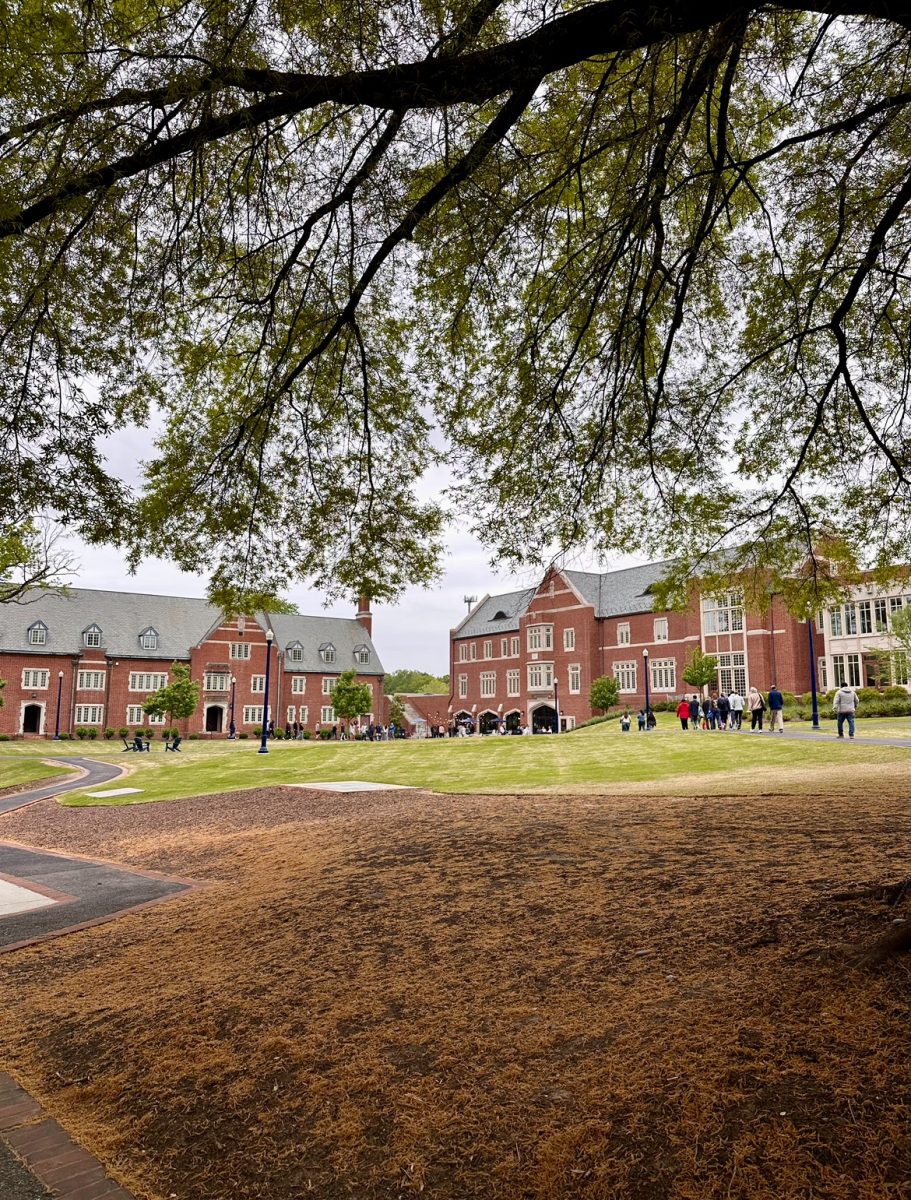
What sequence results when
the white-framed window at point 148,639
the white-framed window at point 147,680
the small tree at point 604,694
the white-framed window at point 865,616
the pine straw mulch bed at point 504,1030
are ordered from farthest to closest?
1. the white-framed window at point 148,639
2. the white-framed window at point 147,680
3. the small tree at point 604,694
4. the white-framed window at point 865,616
5. the pine straw mulch bed at point 504,1030

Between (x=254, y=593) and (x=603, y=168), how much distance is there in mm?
6620

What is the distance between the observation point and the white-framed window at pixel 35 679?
62094 millimetres

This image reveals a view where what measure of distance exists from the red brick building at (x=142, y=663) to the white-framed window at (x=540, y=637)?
17.0 metres

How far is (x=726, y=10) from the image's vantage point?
5.03m

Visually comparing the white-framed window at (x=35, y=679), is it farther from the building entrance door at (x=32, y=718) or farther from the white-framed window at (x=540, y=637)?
the white-framed window at (x=540, y=637)

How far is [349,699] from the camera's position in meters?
62.8

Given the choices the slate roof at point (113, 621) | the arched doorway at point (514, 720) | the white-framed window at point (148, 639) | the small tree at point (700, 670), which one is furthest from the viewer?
the arched doorway at point (514, 720)

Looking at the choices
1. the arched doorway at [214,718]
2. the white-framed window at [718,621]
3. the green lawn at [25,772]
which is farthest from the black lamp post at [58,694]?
the white-framed window at [718,621]

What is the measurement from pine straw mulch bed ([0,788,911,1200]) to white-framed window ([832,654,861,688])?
48.4 metres

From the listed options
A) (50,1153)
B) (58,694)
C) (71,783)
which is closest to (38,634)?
(58,694)

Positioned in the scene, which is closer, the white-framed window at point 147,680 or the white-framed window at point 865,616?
the white-framed window at point 865,616

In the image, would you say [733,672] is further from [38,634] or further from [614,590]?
[38,634]

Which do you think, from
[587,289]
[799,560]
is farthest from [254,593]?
[799,560]

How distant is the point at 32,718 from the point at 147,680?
29.7 feet
